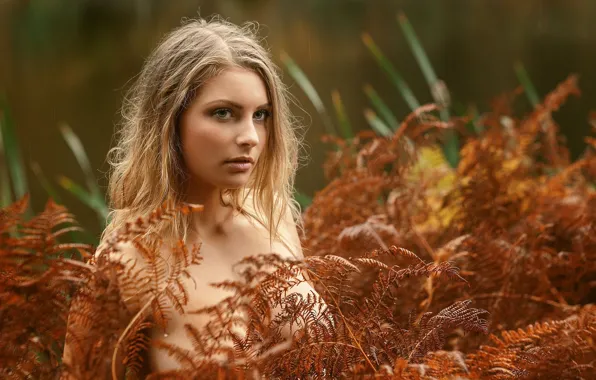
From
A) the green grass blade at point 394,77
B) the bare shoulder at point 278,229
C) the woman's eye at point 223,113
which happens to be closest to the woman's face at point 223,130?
the woman's eye at point 223,113

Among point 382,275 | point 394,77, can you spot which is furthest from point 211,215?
point 394,77

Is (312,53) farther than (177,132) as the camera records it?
Yes

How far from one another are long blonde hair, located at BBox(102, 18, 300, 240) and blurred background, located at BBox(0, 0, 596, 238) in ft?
12.4

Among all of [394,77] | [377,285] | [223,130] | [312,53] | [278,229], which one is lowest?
[377,285]

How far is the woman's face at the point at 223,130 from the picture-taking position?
40.4 inches

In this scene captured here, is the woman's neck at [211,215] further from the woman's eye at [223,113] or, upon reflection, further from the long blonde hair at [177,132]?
the woman's eye at [223,113]

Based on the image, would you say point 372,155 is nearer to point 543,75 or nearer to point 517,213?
point 517,213

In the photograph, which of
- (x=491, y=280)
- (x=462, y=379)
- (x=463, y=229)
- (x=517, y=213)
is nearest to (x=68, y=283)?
(x=462, y=379)

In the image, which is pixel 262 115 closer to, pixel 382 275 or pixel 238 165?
pixel 238 165

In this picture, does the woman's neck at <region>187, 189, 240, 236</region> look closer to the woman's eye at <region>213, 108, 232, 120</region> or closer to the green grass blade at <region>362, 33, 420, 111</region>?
the woman's eye at <region>213, 108, 232, 120</region>

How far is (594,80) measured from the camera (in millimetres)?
6020

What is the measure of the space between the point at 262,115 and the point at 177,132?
128 millimetres

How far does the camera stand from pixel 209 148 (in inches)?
40.5

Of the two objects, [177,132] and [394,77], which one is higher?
[394,77]
